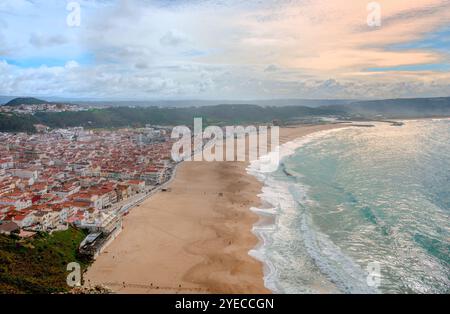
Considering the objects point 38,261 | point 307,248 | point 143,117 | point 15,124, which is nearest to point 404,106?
point 143,117

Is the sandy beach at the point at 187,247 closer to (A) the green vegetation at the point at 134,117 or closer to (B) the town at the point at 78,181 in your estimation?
(B) the town at the point at 78,181

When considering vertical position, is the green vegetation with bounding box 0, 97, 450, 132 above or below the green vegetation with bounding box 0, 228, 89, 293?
above

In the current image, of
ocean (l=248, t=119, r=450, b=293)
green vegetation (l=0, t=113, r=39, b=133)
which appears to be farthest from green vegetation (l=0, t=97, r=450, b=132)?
ocean (l=248, t=119, r=450, b=293)

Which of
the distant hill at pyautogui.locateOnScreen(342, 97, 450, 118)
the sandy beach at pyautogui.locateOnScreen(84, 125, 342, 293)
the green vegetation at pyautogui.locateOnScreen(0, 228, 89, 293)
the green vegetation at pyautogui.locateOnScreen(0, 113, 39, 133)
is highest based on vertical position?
the distant hill at pyautogui.locateOnScreen(342, 97, 450, 118)

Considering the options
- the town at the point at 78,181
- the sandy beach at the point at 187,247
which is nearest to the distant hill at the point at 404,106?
the town at the point at 78,181

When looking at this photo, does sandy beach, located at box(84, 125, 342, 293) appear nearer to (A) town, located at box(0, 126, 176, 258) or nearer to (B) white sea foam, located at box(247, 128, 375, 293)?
(B) white sea foam, located at box(247, 128, 375, 293)

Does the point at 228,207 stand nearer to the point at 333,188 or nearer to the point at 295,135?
the point at 333,188
